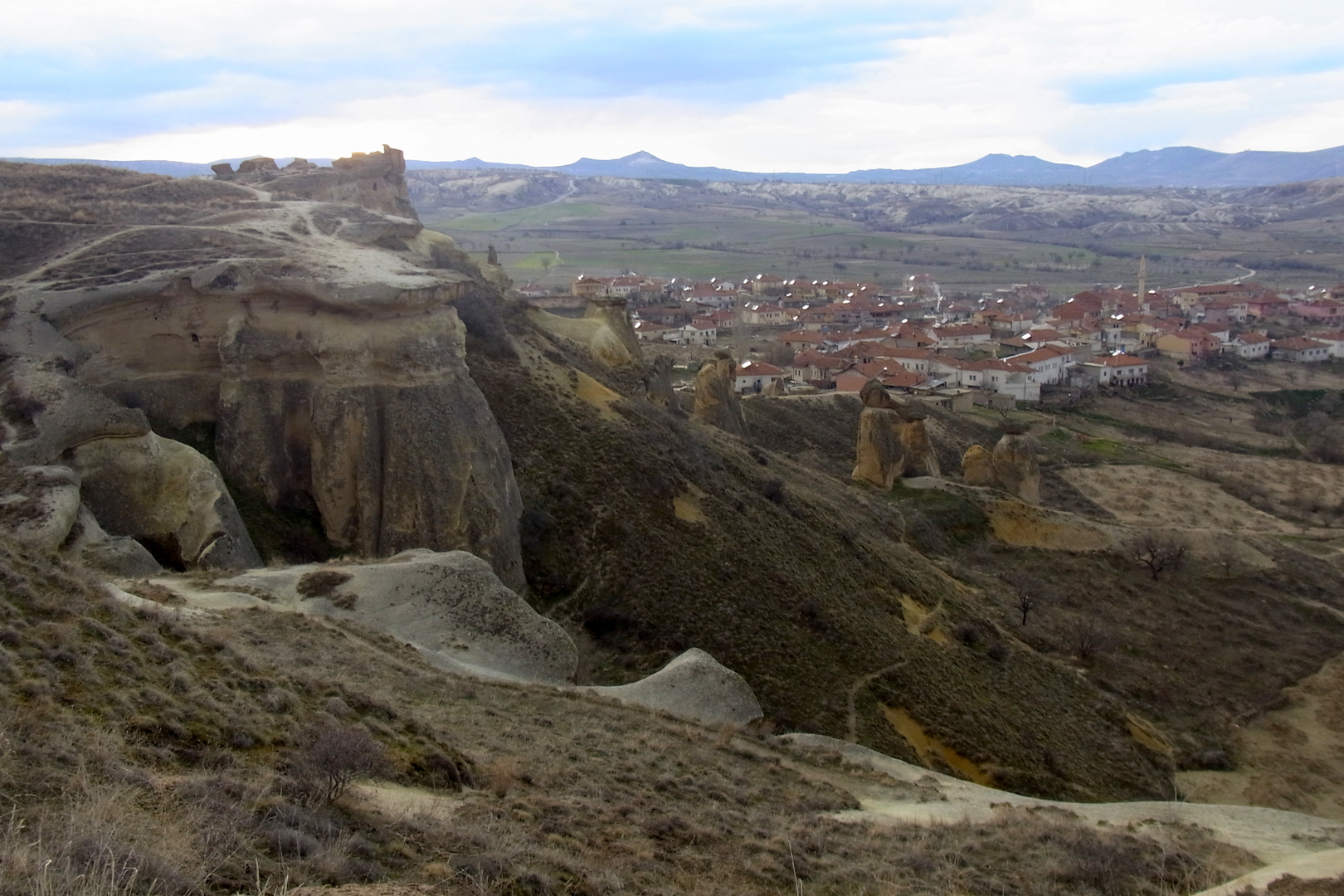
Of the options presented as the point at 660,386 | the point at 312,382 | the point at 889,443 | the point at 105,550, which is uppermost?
the point at 312,382

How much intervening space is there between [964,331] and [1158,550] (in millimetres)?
61561

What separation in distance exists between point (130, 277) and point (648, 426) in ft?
42.3

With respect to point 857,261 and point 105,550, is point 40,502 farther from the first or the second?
point 857,261

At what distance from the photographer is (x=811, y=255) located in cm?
18438

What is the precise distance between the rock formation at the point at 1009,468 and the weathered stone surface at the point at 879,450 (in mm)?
3771

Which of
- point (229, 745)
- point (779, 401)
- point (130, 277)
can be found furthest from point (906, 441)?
point (229, 745)

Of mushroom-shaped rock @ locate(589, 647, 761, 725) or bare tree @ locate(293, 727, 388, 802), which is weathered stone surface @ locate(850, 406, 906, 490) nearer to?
mushroom-shaped rock @ locate(589, 647, 761, 725)

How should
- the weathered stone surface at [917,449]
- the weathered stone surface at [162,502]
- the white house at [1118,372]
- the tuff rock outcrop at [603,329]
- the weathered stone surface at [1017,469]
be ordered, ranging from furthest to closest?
the white house at [1118,372]
the weathered stone surface at [1017,469]
the weathered stone surface at [917,449]
the tuff rock outcrop at [603,329]
the weathered stone surface at [162,502]

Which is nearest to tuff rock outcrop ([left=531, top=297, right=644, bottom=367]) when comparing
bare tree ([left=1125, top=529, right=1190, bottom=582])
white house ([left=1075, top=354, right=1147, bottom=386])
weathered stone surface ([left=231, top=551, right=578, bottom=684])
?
bare tree ([left=1125, top=529, right=1190, bottom=582])

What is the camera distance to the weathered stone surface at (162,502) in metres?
18.1

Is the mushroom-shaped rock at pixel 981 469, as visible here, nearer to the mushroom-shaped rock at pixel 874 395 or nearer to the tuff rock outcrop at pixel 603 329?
the mushroom-shaped rock at pixel 874 395

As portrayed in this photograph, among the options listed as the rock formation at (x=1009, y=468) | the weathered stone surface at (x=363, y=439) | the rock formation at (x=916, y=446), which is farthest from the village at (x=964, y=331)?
the weathered stone surface at (x=363, y=439)

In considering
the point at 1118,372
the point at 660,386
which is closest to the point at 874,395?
the point at 660,386

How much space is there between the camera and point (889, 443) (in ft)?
131
